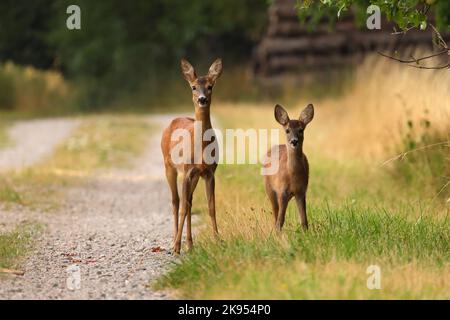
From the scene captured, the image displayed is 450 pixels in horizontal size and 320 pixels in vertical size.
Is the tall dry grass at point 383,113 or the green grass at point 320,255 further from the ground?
the tall dry grass at point 383,113

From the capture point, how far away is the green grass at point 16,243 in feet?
27.7

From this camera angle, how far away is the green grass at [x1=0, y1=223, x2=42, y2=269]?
332 inches

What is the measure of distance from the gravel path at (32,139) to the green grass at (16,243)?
17.1ft

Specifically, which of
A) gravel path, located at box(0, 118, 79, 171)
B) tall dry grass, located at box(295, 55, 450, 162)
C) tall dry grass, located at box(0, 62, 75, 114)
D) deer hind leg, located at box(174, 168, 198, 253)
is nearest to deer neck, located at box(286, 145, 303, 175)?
deer hind leg, located at box(174, 168, 198, 253)

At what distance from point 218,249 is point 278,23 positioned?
20.3 m

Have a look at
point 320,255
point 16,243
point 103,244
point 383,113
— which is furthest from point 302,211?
point 383,113

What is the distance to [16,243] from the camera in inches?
368

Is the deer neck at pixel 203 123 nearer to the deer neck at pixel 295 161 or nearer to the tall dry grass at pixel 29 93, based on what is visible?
the deer neck at pixel 295 161

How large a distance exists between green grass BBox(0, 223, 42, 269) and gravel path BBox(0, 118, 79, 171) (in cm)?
520

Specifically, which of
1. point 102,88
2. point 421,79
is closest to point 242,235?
point 421,79

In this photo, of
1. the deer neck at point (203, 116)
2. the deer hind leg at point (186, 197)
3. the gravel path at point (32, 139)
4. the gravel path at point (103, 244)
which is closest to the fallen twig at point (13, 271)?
the gravel path at point (103, 244)

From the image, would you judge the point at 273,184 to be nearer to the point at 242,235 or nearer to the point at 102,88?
the point at 242,235

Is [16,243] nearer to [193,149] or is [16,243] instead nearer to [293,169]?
[193,149]

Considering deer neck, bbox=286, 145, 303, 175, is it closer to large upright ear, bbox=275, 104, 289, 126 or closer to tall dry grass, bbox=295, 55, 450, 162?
large upright ear, bbox=275, 104, 289, 126
